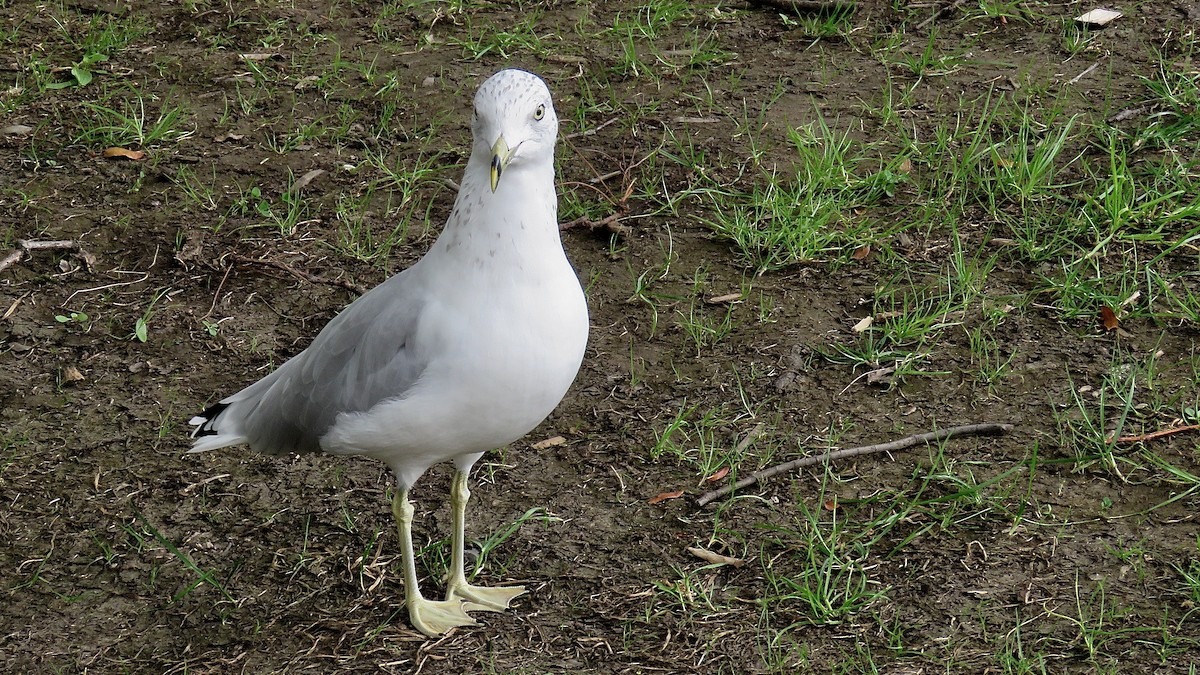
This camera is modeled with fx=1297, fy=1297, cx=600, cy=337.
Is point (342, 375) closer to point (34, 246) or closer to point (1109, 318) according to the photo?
point (34, 246)

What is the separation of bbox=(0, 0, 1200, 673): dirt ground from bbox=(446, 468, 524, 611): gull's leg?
8 centimetres

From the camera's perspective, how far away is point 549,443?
13.7ft

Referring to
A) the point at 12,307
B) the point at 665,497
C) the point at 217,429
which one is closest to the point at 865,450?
the point at 665,497

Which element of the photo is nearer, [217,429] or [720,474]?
[217,429]

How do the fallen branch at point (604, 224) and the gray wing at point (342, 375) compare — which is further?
the fallen branch at point (604, 224)

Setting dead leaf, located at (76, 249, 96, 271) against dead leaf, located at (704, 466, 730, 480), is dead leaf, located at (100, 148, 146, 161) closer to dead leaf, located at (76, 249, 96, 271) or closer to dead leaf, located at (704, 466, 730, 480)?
dead leaf, located at (76, 249, 96, 271)

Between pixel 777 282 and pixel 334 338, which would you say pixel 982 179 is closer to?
A: pixel 777 282

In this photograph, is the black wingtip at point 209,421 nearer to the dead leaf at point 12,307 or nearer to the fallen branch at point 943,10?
the dead leaf at point 12,307

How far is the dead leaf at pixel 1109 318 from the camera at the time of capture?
14.6 feet

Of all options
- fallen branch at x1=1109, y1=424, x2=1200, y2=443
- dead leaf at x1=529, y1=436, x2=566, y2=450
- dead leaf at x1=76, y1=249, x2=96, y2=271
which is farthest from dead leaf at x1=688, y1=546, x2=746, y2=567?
dead leaf at x1=76, y1=249, x2=96, y2=271

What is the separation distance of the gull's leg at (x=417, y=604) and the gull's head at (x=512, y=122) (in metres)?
1.04

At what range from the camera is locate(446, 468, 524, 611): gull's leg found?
3574mm

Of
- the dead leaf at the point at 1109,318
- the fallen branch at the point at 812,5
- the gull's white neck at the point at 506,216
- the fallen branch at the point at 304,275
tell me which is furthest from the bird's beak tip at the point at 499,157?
the fallen branch at the point at 812,5

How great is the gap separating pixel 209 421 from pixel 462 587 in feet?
2.89
